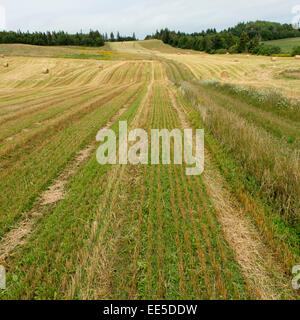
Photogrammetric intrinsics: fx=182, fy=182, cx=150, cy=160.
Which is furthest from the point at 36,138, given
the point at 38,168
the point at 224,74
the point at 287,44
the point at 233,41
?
the point at 287,44

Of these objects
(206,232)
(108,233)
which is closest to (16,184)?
(108,233)

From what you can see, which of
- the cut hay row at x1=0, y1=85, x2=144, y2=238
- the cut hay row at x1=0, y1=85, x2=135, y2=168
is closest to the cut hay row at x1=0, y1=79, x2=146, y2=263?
the cut hay row at x1=0, y1=85, x2=144, y2=238

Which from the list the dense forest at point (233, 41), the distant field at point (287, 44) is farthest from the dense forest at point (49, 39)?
the distant field at point (287, 44)

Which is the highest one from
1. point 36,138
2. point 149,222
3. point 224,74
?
point 224,74

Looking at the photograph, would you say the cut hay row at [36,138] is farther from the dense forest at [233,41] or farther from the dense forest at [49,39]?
the dense forest at [49,39]

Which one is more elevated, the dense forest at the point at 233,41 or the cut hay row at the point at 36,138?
the dense forest at the point at 233,41

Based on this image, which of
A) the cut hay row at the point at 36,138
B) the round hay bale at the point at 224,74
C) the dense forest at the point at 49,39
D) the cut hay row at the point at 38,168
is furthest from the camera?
the dense forest at the point at 49,39

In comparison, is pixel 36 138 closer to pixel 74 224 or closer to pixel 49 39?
pixel 74 224

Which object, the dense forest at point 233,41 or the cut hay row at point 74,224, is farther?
the dense forest at point 233,41

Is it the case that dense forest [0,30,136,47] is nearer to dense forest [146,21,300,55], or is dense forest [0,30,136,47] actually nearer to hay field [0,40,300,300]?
dense forest [146,21,300,55]

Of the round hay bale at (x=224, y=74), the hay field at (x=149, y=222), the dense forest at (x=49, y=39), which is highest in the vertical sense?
the dense forest at (x=49, y=39)

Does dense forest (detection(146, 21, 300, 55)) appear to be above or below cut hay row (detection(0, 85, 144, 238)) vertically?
above

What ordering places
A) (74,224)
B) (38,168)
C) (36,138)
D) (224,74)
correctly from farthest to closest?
(224,74), (36,138), (38,168), (74,224)

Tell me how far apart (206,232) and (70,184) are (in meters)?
4.07
